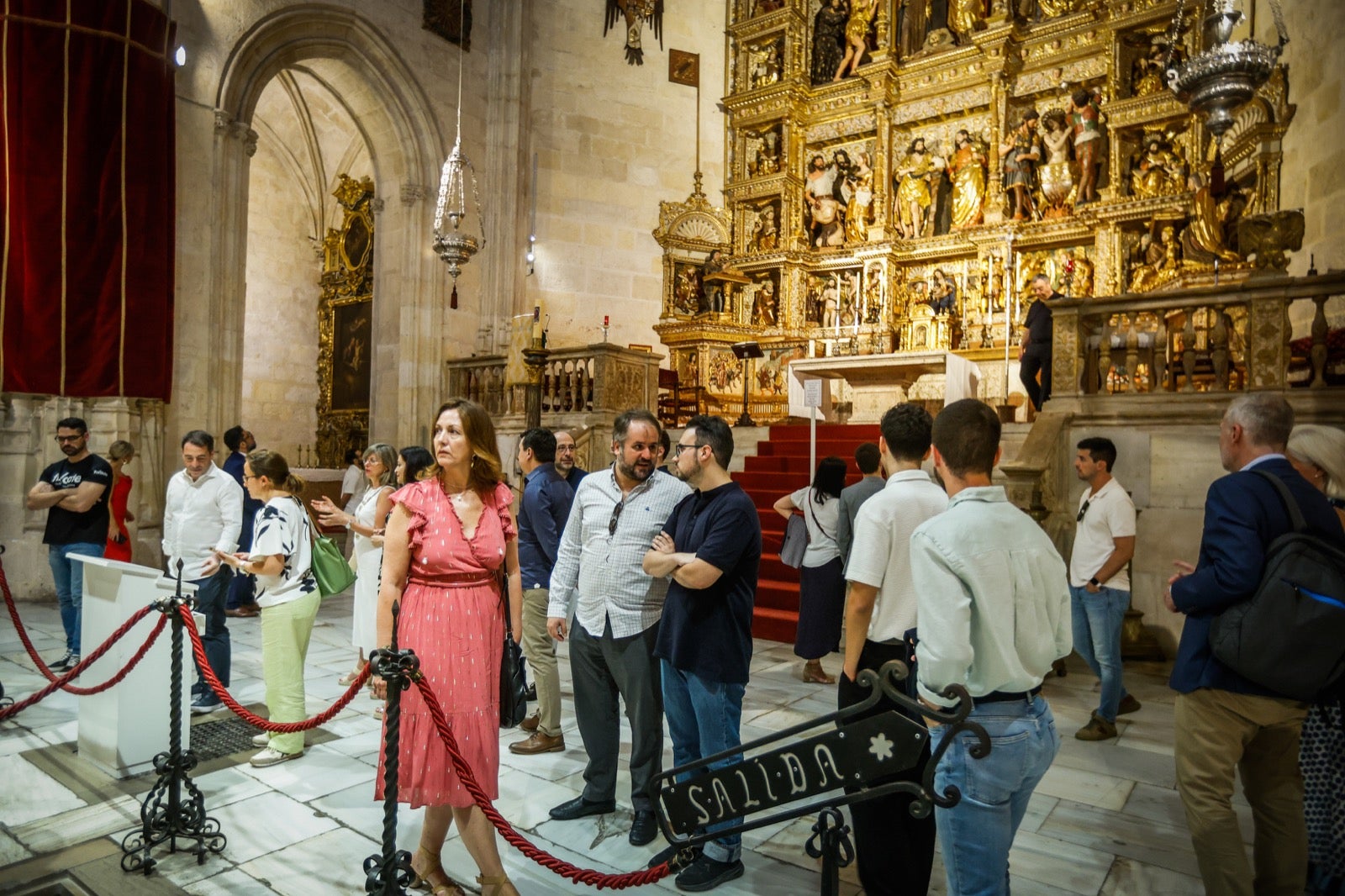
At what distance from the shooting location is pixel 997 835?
6.53 feet

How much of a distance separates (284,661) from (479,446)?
91.2 inches

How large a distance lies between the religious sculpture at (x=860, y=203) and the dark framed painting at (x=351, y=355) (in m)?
9.14

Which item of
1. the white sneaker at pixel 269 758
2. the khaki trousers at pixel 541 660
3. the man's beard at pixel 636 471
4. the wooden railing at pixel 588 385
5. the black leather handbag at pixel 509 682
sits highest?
Result: the wooden railing at pixel 588 385

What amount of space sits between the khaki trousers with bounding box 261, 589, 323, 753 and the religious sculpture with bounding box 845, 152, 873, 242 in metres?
11.4

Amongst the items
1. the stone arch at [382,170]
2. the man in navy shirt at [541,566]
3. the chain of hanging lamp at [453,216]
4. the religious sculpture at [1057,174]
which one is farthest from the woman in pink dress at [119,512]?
the religious sculpture at [1057,174]

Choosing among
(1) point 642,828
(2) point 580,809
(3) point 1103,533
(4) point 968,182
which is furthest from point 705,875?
(4) point 968,182

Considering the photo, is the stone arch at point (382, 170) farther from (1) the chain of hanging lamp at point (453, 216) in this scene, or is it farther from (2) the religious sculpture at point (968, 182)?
(2) the religious sculpture at point (968, 182)

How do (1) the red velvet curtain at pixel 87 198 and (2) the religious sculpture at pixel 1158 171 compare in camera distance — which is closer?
(1) the red velvet curtain at pixel 87 198

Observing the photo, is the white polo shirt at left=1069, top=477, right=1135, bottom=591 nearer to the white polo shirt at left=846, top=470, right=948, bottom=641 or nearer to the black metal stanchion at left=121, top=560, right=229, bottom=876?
the white polo shirt at left=846, top=470, right=948, bottom=641

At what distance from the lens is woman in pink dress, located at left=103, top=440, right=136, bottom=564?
6266 millimetres

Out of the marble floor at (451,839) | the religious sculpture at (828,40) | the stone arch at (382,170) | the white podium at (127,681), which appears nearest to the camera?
the marble floor at (451,839)

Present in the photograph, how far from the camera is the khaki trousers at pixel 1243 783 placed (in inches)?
97.0

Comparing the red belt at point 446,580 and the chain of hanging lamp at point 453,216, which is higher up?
the chain of hanging lamp at point 453,216

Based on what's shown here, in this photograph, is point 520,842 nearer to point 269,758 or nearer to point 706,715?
point 706,715
